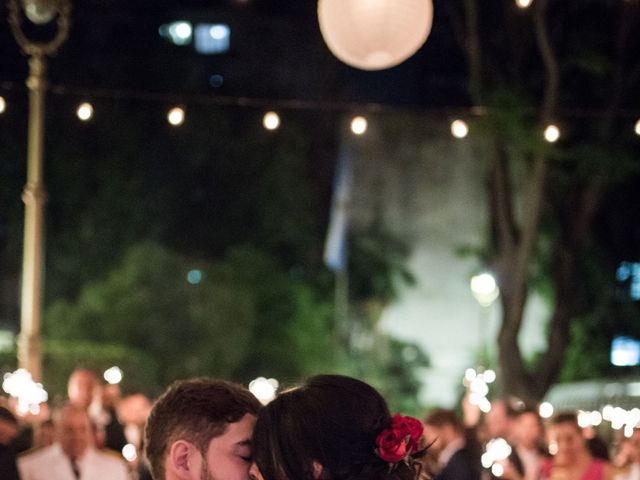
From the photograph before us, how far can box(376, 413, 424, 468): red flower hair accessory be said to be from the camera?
275 centimetres

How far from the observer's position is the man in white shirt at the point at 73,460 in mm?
8570

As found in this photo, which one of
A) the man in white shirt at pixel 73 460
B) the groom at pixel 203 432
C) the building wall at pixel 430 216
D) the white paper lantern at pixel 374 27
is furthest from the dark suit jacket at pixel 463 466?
the building wall at pixel 430 216

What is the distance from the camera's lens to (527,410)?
38.0ft

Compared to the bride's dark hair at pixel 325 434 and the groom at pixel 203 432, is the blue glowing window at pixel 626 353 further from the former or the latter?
the bride's dark hair at pixel 325 434

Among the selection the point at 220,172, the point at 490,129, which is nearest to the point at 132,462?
the point at 490,129

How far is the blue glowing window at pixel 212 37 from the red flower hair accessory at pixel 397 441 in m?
43.6

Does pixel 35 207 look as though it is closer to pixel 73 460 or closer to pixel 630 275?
pixel 73 460

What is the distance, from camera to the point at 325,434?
8.89ft

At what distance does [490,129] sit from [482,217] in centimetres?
1294

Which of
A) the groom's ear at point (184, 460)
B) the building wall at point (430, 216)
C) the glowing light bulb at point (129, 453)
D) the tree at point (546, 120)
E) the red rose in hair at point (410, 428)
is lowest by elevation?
the red rose in hair at point (410, 428)

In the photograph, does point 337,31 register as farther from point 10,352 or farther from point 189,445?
point 10,352

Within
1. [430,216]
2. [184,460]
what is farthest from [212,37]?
[184,460]

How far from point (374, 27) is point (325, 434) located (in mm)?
5548

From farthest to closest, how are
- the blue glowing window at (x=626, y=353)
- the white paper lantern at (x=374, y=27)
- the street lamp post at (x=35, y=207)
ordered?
1. the blue glowing window at (x=626, y=353)
2. the street lamp post at (x=35, y=207)
3. the white paper lantern at (x=374, y=27)
